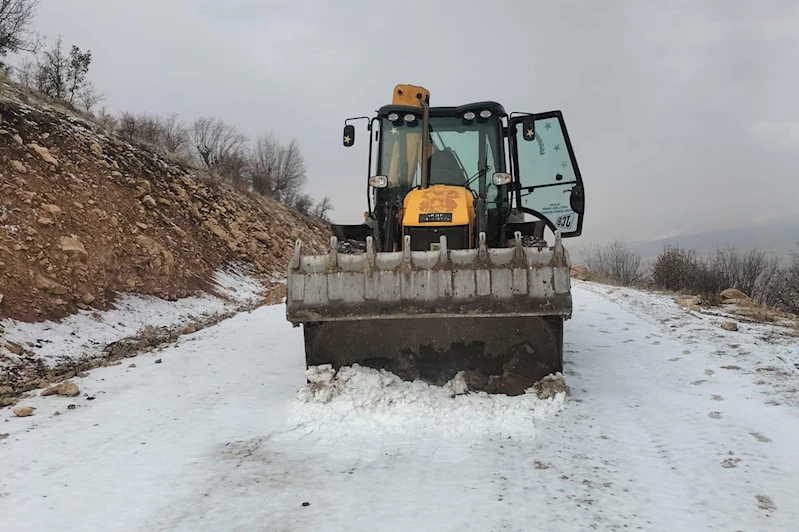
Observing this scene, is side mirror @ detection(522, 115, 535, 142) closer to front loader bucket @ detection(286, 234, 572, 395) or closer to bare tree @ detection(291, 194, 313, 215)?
front loader bucket @ detection(286, 234, 572, 395)

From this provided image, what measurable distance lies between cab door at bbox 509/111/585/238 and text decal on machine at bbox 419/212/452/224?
4.32ft

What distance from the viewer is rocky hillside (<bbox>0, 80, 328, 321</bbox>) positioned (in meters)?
8.06

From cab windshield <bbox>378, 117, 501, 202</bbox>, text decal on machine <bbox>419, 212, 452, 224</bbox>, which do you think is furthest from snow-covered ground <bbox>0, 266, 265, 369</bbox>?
text decal on machine <bbox>419, 212, 452, 224</bbox>

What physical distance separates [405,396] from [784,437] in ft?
8.91

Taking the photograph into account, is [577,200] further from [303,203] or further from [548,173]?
[303,203]

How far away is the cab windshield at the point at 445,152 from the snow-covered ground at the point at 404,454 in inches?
95.0

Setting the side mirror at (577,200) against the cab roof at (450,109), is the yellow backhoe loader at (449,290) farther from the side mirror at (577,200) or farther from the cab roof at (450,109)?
the cab roof at (450,109)

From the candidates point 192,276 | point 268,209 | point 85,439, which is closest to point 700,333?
point 85,439

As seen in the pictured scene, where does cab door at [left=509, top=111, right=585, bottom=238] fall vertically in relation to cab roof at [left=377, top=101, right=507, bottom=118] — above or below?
below

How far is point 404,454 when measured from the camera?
3.70 metres

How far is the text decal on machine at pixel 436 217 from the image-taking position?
5270 millimetres

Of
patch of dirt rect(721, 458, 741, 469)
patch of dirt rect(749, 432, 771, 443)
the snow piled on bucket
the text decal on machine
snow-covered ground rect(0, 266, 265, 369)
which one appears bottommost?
patch of dirt rect(721, 458, 741, 469)

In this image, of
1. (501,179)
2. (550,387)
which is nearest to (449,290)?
(550,387)

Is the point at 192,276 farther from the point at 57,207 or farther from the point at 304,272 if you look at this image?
the point at 304,272
